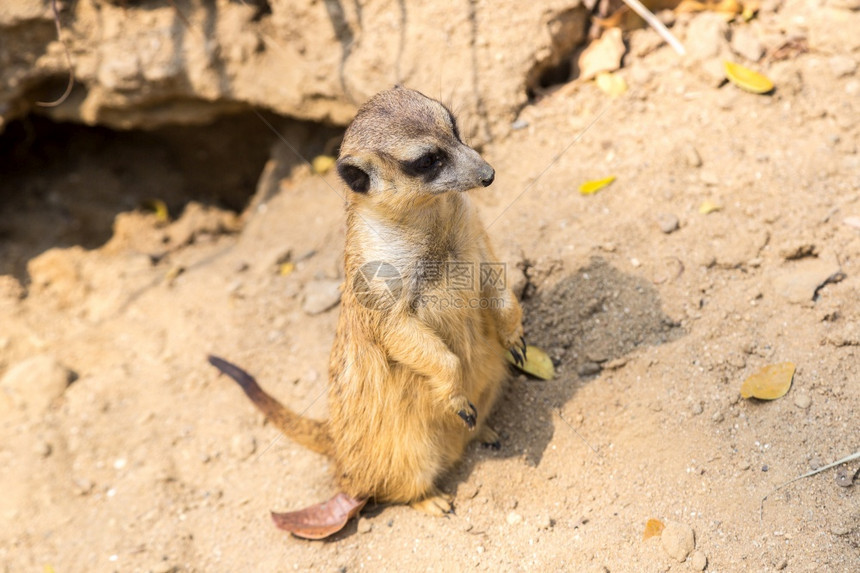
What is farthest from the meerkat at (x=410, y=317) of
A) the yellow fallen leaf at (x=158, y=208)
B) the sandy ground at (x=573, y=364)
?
the yellow fallen leaf at (x=158, y=208)

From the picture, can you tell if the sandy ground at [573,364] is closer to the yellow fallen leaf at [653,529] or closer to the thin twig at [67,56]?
the yellow fallen leaf at [653,529]

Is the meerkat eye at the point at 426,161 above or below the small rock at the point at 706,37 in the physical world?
above

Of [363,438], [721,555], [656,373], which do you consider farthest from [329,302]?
[721,555]

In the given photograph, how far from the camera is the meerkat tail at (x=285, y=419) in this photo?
2.73 m

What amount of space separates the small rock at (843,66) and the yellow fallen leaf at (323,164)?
2.45 meters

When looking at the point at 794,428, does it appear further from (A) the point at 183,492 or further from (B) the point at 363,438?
(A) the point at 183,492

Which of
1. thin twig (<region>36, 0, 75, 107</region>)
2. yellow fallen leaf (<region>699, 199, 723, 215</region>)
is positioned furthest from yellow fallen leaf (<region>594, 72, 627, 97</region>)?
thin twig (<region>36, 0, 75, 107</region>)

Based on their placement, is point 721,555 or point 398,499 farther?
point 398,499

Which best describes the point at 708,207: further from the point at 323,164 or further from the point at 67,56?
the point at 67,56

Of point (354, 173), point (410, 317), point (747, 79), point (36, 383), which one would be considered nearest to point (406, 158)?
point (354, 173)

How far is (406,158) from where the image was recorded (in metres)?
2.01

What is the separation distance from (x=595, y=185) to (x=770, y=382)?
1112mm

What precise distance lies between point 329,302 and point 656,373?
1.49 meters

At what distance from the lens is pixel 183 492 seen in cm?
285
